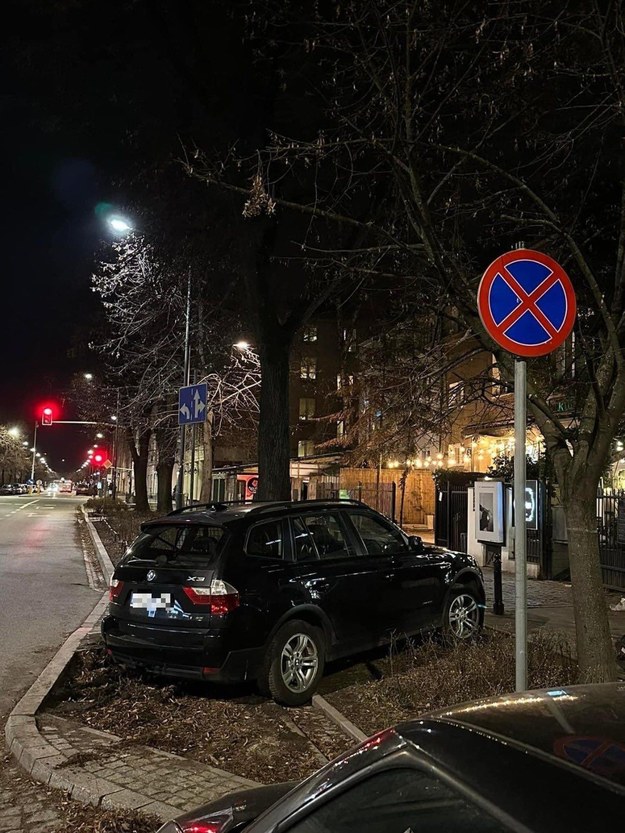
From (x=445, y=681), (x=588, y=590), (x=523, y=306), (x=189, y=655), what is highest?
(x=523, y=306)

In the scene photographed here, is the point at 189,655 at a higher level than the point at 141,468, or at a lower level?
lower

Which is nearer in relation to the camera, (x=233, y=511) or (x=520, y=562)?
(x=520, y=562)

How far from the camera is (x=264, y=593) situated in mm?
5879

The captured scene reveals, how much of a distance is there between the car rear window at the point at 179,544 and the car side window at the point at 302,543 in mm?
755

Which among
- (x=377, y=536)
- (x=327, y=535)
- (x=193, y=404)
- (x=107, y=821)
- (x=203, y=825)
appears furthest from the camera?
(x=193, y=404)

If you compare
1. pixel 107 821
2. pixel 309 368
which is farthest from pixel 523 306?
pixel 309 368

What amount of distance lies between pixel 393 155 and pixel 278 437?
716 cm

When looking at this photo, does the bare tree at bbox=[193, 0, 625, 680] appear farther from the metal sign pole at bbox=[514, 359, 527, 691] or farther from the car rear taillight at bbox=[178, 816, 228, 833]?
the car rear taillight at bbox=[178, 816, 228, 833]

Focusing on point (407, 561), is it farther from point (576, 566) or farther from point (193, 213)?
point (193, 213)

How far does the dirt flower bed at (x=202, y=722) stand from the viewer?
4723 mm

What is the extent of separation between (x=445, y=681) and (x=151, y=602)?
2564mm

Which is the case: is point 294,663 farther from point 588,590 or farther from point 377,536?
point 588,590

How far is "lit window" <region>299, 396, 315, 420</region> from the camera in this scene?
5809 cm

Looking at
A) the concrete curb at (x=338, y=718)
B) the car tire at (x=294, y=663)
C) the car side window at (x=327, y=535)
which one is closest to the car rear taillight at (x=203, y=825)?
the concrete curb at (x=338, y=718)
